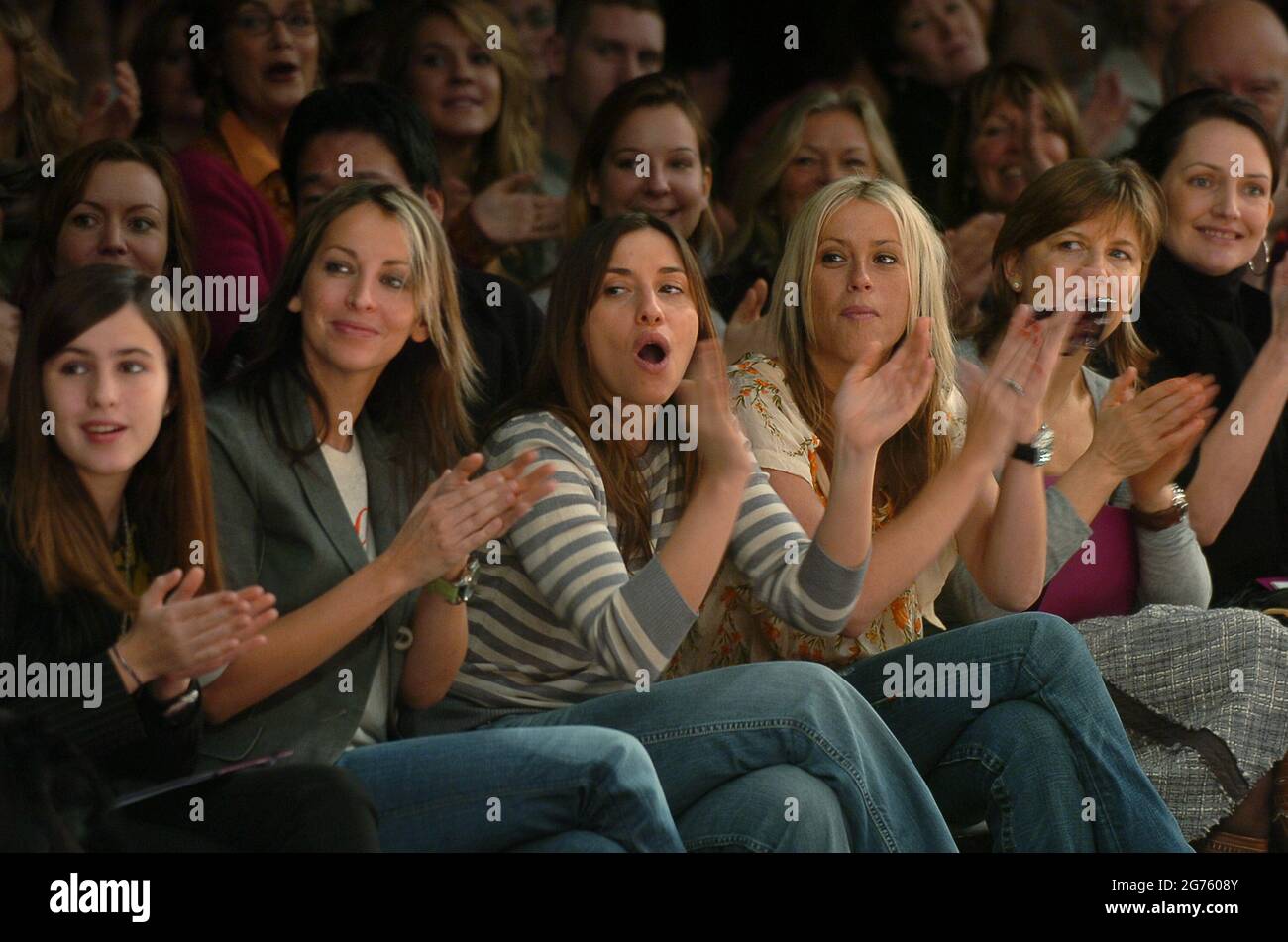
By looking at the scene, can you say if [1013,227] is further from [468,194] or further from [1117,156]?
[468,194]

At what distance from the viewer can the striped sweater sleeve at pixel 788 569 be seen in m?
2.42

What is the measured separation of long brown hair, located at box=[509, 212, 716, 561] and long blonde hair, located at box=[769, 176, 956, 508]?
186 millimetres

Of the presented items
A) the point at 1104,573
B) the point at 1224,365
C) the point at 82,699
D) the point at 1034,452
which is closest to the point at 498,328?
the point at 1034,452

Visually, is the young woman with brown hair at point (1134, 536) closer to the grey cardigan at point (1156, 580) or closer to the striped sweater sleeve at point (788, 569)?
the grey cardigan at point (1156, 580)

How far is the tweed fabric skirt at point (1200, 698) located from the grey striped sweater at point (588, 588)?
0.51 metres

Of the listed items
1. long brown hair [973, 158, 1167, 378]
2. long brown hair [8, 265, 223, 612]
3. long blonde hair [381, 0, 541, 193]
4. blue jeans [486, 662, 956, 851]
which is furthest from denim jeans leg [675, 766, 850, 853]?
long blonde hair [381, 0, 541, 193]

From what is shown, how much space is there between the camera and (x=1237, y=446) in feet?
9.92

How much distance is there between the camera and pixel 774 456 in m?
2.59

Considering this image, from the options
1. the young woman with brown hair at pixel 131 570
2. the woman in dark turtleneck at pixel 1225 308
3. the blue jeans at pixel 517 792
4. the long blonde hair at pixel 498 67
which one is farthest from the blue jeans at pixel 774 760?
the long blonde hair at pixel 498 67

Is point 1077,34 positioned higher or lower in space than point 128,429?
A: higher

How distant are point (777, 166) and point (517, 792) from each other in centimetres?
140
